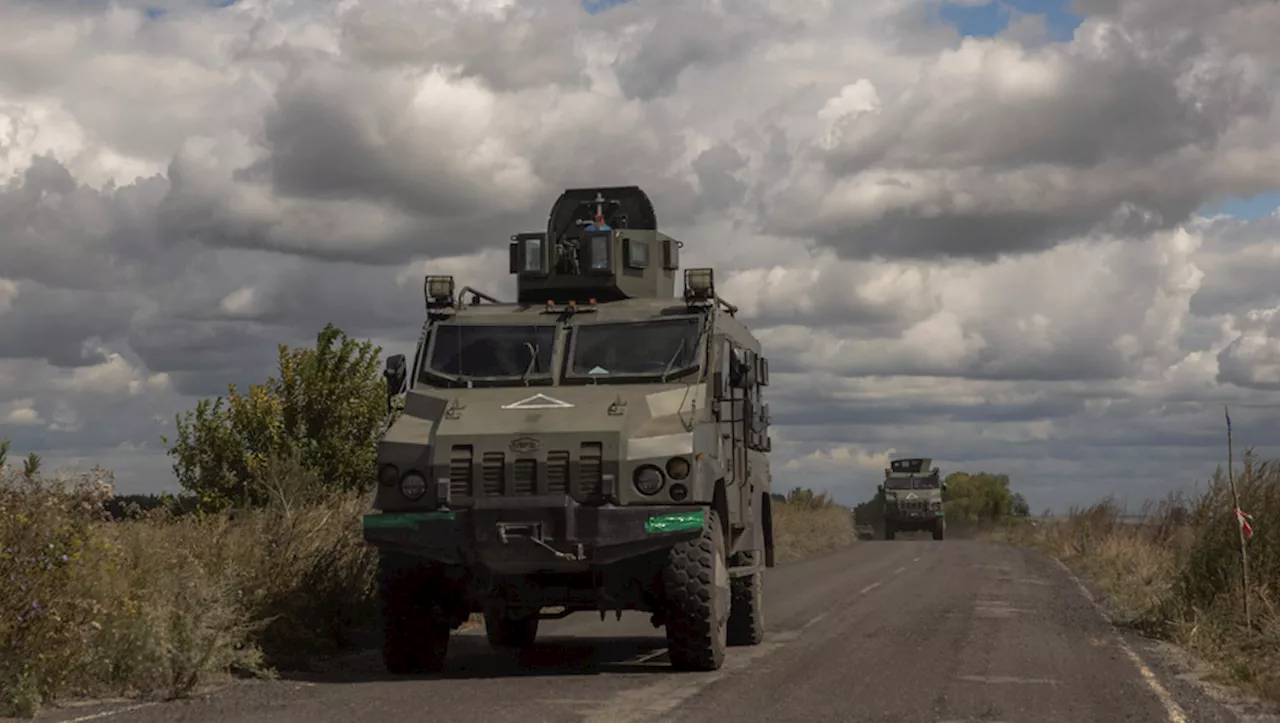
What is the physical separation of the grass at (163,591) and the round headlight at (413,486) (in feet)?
5.54

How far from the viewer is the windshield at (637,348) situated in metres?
12.7

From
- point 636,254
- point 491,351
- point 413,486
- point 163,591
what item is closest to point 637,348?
point 491,351

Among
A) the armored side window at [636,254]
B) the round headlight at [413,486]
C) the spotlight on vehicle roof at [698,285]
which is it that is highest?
the armored side window at [636,254]

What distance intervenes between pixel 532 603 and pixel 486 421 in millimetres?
1507

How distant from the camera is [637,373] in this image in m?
12.6

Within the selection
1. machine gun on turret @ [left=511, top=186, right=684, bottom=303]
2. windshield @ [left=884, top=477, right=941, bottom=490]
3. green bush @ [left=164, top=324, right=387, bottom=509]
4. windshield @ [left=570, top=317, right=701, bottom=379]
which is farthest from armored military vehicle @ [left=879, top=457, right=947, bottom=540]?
windshield @ [left=570, top=317, right=701, bottom=379]

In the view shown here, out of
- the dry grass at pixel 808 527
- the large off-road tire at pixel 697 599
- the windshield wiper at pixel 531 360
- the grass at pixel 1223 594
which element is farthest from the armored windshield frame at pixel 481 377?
the dry grass at pixel 808 527

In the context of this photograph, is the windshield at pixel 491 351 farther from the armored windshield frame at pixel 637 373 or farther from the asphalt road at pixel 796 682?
the asphalt road at pixel 796 682

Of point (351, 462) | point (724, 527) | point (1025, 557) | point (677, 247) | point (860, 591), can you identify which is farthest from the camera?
point (1025, 557)

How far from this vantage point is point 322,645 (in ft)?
43.7

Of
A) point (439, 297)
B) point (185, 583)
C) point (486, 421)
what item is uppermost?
point (439, 297)

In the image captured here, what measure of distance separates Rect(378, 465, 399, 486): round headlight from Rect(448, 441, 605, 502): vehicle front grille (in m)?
0.49

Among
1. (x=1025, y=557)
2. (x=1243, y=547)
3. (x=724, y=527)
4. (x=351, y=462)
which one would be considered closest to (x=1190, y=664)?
(x=1243, y=547)

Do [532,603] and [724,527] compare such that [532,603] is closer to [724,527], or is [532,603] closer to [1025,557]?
[724,527]
